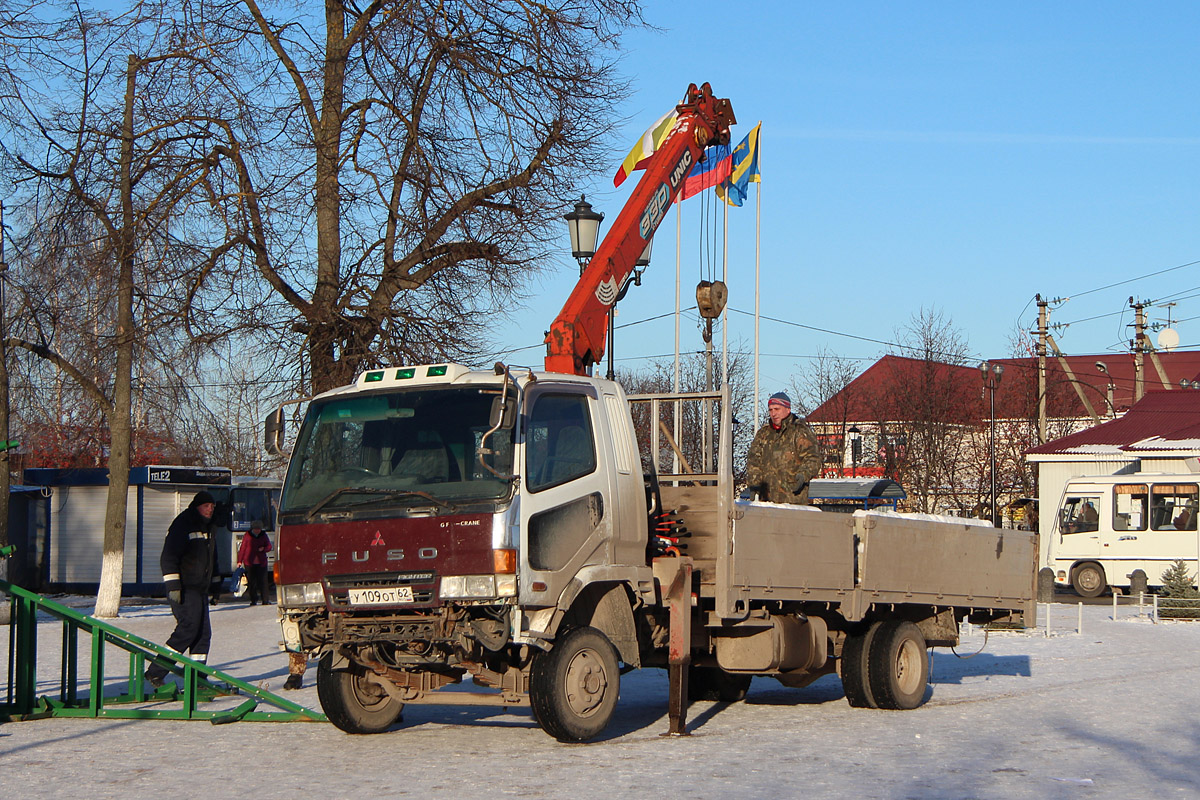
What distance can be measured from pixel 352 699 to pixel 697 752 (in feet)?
8.53

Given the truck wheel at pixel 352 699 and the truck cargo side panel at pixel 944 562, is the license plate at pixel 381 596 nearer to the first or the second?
the truck wheel at pixel 352 699

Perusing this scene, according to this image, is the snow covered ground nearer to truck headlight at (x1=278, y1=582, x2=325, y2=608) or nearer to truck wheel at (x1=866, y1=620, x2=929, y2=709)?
truck wheel at (x1=866, y1=620, x2=929, y2=709)

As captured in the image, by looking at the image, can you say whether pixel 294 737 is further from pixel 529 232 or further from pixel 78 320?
pixel 78 320

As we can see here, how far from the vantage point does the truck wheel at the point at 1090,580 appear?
34028mm

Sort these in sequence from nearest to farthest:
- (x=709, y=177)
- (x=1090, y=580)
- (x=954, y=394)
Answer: (x=709, y=177) → (x=1090, y=580) → (x=954, y=394)

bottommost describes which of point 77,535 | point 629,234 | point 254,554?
point 254,554

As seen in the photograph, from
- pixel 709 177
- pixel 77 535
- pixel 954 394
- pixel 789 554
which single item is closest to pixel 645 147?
pixel 709 177

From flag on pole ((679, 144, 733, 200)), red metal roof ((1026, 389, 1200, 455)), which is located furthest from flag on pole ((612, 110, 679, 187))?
red metal roof ((1026, 389, 1200, 455))

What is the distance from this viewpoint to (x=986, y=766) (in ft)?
28.3

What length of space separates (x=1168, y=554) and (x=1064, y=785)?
90.4ft

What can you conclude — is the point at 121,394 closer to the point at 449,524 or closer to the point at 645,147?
the point at 645,147

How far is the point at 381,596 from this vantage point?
9000mm

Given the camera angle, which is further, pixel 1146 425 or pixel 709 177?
pixel 1146 425

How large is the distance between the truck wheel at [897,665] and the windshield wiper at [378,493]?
452cm
